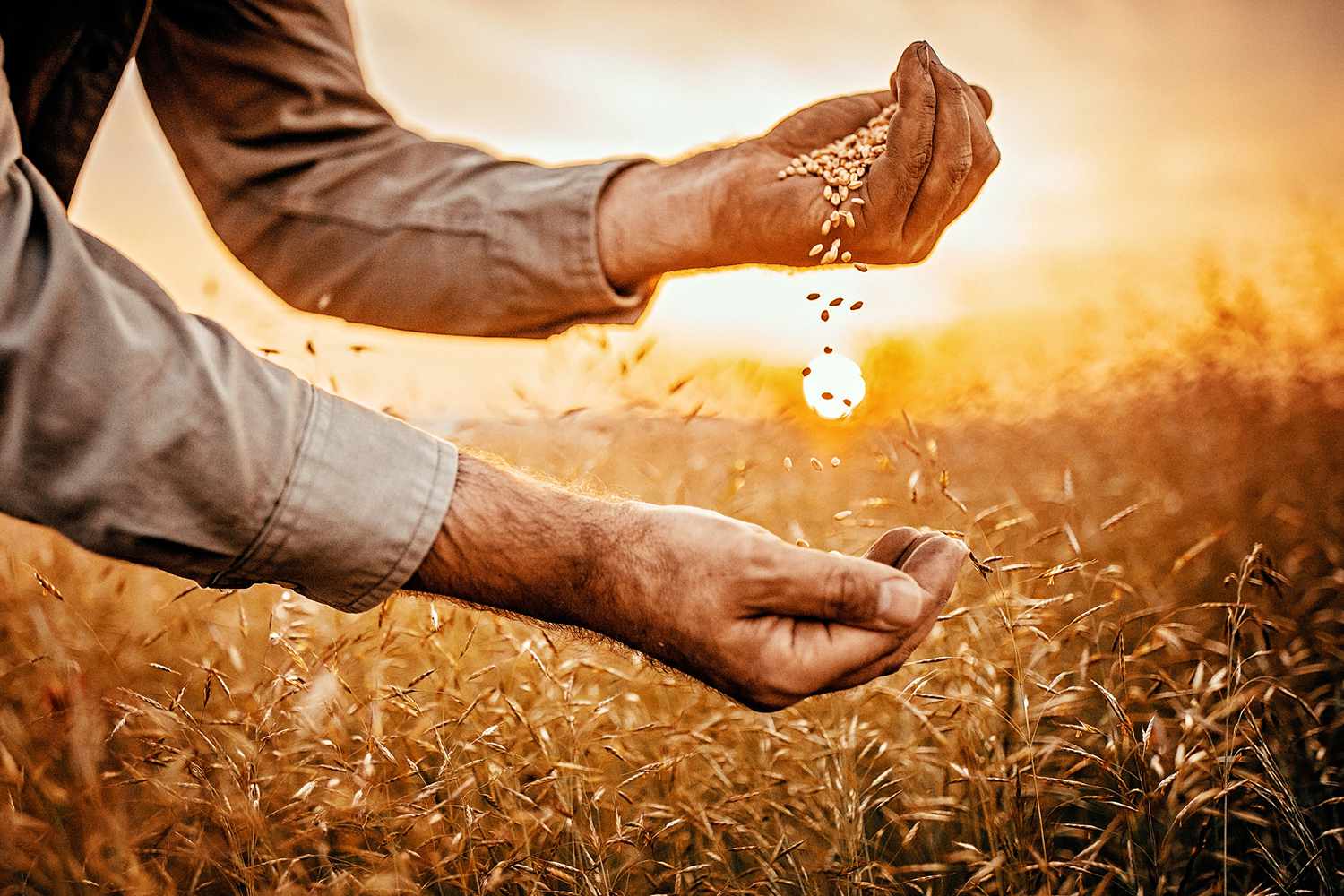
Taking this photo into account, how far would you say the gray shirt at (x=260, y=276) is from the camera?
90 centimetres

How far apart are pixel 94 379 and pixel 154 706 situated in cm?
78

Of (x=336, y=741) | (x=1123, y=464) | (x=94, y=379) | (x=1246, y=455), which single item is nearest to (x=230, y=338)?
(x=94, y=379)

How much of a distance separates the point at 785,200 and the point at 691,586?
781mm

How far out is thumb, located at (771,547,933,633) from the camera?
3.20 ft

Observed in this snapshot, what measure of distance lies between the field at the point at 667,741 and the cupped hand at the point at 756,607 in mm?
333

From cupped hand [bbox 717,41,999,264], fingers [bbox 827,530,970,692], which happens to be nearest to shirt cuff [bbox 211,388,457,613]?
fingers [bbox 827,530,970,692]

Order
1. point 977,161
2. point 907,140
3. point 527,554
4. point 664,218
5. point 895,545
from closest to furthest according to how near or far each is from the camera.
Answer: point 527,554, point 895,545, point 907,140, point 977,161, point 664,218

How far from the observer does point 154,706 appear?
1460mm

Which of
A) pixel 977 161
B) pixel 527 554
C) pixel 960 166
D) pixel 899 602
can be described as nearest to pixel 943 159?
pixel 960 166

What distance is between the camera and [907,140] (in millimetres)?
1363

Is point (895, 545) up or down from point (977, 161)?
down

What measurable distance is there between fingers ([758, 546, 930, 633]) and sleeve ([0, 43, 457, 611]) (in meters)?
0.37

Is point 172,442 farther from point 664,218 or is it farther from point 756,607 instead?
point 664,218

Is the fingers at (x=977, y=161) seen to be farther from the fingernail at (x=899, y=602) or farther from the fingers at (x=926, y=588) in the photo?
the fingernail at (x=899, y=602)
